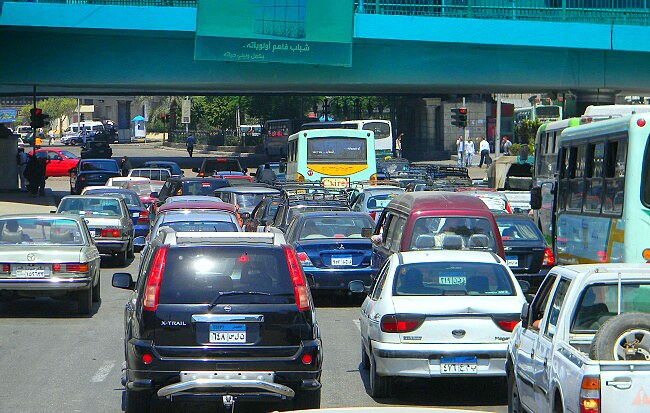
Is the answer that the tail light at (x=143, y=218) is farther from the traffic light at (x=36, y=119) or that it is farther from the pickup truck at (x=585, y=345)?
the pickup truck at (x=585, y=345)

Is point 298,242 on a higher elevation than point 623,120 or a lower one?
lower

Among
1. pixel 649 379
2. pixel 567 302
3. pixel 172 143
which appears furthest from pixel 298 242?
pixel 172 143

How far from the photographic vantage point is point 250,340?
8.76 meters

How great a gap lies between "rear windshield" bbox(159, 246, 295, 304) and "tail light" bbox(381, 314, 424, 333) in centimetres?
165

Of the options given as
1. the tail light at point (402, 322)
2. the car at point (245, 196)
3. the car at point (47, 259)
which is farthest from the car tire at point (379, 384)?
the car at point (245, 196)

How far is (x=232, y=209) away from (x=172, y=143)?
2920 inches

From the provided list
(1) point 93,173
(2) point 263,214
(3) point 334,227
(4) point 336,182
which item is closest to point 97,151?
(1) point 93,173

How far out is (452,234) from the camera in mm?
15453

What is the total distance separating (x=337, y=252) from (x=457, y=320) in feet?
24.5

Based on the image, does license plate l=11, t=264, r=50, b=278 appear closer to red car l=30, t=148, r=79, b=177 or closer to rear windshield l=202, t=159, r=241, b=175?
rear windshield l=202, t=159, r=241, b=175

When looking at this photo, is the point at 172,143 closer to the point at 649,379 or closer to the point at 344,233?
the point at 344,233

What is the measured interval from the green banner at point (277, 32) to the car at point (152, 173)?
7.72 m

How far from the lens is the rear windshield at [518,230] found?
18031 mm

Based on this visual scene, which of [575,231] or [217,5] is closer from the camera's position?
[575,231]
